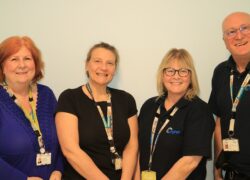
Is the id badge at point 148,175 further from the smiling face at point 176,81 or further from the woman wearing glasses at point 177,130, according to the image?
the smiling face at point 176,81

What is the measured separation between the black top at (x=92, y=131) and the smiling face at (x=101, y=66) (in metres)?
0.18

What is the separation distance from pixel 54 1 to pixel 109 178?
1.90m

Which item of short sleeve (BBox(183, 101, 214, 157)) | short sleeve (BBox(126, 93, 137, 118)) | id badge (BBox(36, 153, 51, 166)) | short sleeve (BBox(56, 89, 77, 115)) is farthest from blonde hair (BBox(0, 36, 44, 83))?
short sleeve (BBox(183, 101, 214, 157))

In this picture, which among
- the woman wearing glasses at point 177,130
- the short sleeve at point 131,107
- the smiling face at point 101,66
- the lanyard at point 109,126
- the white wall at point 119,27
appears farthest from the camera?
the white wall at point 119,27

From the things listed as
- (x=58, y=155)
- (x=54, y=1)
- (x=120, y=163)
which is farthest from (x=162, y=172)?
(x=54, y=1)

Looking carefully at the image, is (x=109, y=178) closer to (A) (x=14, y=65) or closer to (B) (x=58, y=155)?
(B) (x=58, y=155)

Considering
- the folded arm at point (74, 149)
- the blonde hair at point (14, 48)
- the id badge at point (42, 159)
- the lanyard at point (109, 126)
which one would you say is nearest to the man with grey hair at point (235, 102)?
the lanyard at point (109, 126)

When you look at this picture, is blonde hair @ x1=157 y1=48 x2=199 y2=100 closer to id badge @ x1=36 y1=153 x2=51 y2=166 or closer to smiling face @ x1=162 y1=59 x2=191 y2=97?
smiling face @ x1=162 y1=59 x2=191 y2=97

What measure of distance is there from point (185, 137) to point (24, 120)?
129cm

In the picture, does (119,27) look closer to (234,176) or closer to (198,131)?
(198,131)

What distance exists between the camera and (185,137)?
214 centimetres

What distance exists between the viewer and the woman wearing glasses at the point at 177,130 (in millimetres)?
2098

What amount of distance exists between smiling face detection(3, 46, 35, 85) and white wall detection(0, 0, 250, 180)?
0.67 metres

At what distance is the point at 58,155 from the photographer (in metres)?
2.31
